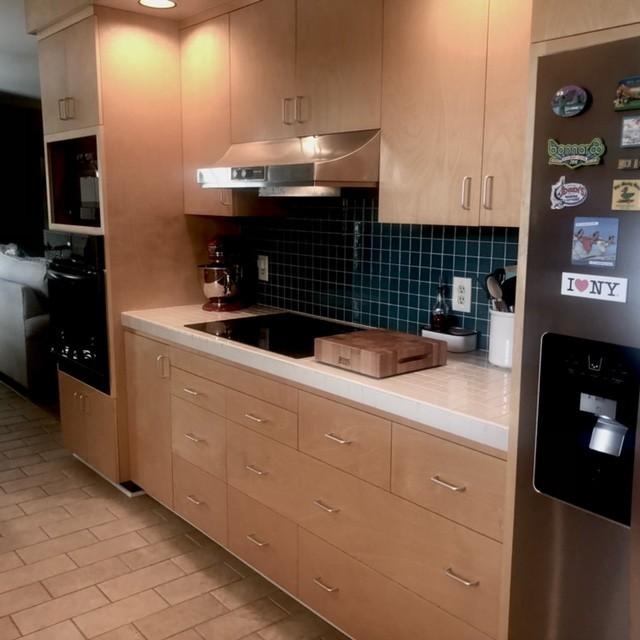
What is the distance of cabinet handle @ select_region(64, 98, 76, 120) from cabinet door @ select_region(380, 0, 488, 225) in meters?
1.67

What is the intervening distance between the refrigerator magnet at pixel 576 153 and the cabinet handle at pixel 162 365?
1941 millimetres

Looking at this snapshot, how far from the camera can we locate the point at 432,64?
203 cm

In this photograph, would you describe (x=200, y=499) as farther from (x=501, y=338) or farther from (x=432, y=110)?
(x=432, y=110)

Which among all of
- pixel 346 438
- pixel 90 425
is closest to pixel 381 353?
pixel 346 438

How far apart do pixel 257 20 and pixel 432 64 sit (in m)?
0.94

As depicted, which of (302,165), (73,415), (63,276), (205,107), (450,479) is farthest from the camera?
(73,415)

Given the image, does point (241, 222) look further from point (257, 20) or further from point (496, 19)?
point (496, 19)

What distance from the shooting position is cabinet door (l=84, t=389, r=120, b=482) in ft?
10.7

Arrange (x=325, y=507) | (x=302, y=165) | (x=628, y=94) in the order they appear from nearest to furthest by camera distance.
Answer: (x=628, y=94) < (x=325, y=507) < (x=302, y=165)

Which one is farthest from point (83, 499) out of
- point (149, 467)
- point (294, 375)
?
point (294, 375)

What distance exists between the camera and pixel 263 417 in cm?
237

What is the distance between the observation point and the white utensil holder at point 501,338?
2.12m

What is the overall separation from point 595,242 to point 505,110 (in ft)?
2.21

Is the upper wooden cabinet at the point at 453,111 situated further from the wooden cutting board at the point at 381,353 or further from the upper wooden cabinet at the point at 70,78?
the upper wooden cabinet at the point at 70,78
